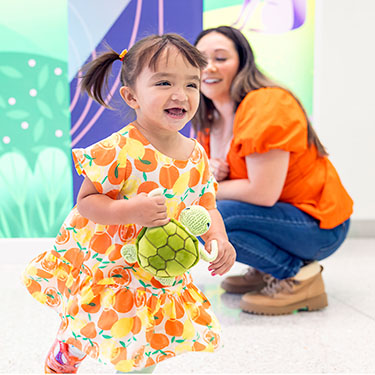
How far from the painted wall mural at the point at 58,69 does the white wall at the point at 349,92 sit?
0.22 m

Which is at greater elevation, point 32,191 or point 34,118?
point 34,118

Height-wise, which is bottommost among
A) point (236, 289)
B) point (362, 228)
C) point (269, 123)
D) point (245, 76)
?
point (362, 228)

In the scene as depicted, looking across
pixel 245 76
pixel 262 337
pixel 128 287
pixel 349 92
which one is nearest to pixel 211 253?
pixel 128 287

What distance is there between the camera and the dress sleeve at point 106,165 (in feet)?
2.50

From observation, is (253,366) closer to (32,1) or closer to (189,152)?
Result: (189,152)

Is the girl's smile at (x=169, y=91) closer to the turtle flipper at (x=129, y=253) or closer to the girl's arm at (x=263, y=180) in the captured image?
the turtle flipper at (x=129, y=253)

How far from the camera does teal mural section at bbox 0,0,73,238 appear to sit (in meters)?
2.29

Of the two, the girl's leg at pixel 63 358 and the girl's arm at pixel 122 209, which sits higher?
the girl's arm at pixel 122 209

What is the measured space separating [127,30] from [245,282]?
1.26 m

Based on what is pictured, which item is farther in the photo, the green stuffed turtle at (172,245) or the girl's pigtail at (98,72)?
the girl's pigtail at (98,72)

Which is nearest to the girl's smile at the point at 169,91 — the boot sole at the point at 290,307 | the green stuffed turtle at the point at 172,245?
the green stuffed turtle at the point at 172,245

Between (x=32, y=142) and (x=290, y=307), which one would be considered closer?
(x=290, y=307)

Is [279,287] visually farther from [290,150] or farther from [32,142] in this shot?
[32,142]

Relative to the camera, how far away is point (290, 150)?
1.46 metres
